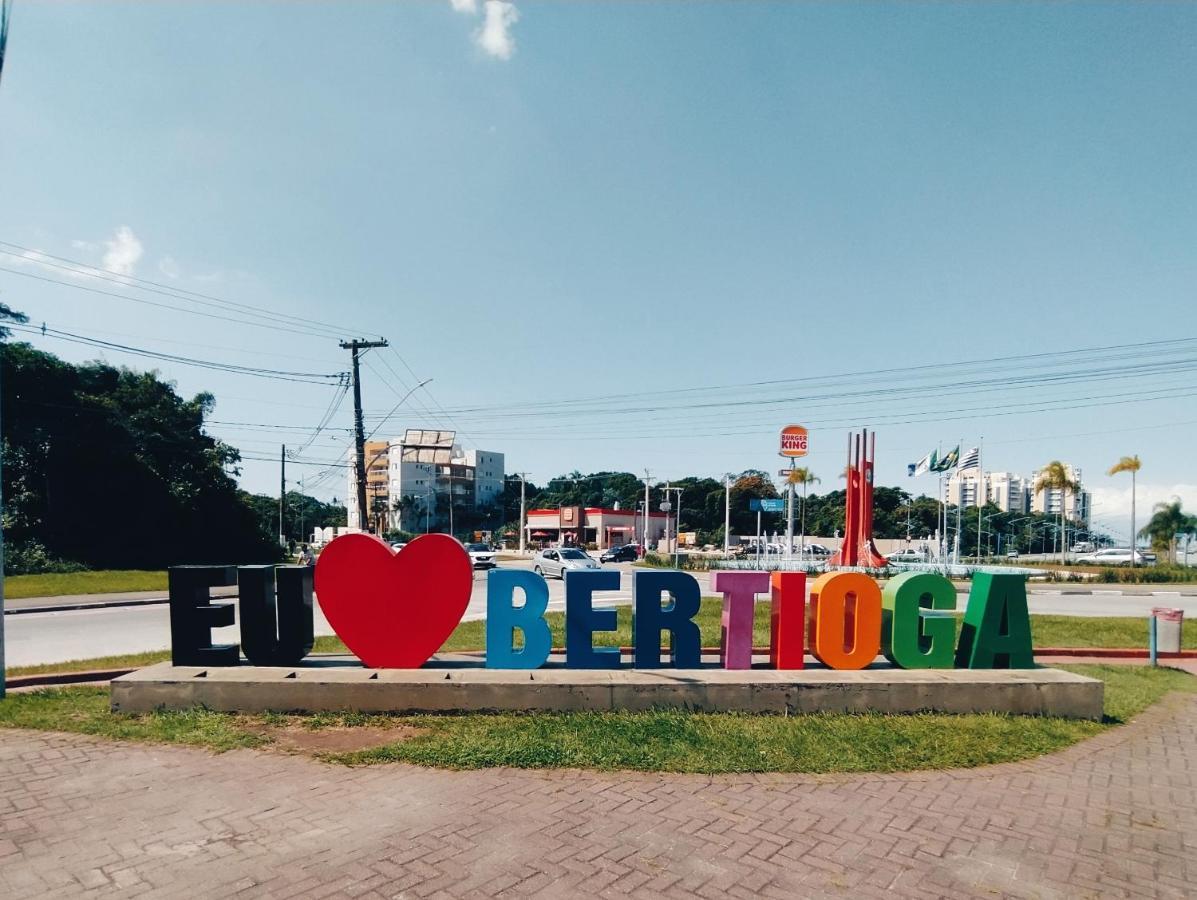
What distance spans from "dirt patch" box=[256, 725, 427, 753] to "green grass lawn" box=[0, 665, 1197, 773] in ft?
0.25

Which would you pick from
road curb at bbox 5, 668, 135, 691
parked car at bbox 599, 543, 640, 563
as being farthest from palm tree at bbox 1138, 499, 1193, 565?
road curb at bbox 5, 668, 135, 691

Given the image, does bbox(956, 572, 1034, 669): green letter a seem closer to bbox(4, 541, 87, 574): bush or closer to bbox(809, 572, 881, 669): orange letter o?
bbox(809, 572, 881, 669): orange letter o

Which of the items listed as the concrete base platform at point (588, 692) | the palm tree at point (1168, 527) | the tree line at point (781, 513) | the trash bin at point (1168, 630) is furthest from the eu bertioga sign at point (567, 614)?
the tree line at point (781, 513)

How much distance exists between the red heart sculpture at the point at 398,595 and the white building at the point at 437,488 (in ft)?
265

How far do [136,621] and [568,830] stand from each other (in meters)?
18.7

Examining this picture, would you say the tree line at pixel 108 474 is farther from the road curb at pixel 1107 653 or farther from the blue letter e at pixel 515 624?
the road curb at pixel 1107 653

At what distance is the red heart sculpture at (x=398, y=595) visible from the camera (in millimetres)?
9289

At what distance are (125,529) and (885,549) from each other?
84.3 m

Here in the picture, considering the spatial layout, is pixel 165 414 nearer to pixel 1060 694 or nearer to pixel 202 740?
pixel 202 740

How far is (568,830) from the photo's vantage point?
5453 mm

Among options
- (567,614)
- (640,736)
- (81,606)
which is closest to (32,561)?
(81,606)

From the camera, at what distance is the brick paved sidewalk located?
15.5ft

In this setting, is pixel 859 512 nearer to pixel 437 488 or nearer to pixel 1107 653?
pixel 1107 653

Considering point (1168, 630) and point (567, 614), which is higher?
point (567, 614)
